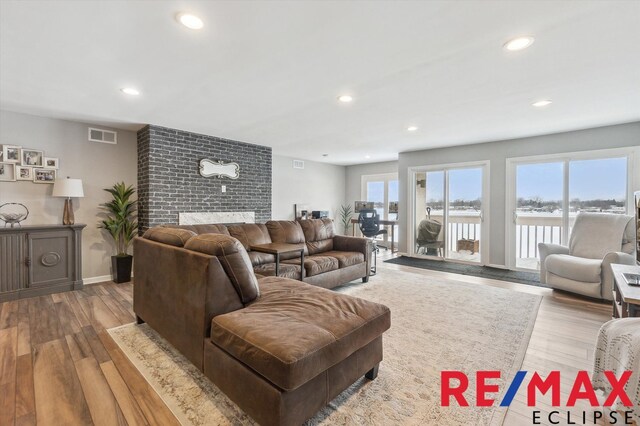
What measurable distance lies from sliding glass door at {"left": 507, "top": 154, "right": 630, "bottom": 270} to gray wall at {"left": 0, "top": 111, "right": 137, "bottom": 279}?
640 centimetres

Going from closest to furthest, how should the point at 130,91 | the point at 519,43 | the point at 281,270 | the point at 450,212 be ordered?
the point at 519,43, the point at 130,91, the point at 281,270, the point at 450,212

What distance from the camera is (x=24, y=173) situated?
365 centimetres

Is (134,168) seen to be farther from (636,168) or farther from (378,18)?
(636,168)

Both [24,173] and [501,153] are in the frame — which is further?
[501,153]

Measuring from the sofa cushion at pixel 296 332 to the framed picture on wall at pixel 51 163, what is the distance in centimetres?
385

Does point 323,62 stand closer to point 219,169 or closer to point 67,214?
point 219,169

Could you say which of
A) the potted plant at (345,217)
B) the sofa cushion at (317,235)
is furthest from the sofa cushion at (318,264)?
the potted plant at (345,217)

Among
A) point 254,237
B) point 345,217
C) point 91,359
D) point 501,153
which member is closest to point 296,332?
point 91,359

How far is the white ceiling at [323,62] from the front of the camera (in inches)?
67.9

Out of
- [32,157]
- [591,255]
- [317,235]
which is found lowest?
[591,255]

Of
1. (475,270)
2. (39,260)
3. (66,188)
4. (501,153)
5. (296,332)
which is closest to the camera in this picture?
(296,332)

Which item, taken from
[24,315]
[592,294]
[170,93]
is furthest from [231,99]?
[592,294]

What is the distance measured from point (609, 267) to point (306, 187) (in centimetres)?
580

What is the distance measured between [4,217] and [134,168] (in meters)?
1.59
